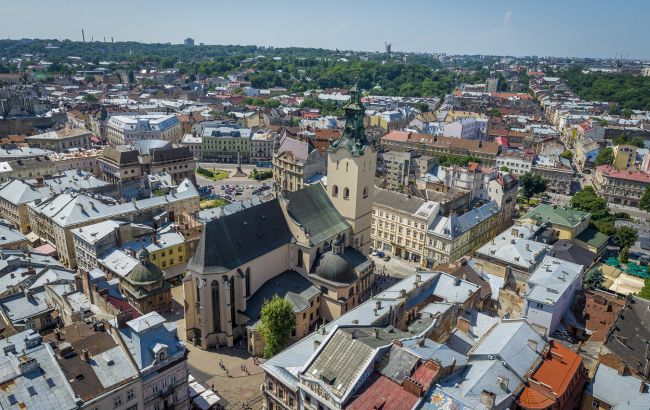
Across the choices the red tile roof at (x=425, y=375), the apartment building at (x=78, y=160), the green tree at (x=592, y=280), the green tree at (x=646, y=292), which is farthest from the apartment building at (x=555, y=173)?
the apartment building at (x=78, y=160)

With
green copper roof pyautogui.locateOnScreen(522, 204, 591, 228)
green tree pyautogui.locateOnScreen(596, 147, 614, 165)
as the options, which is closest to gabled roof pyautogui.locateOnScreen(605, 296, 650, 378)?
green copper roof pyautogui.locateOnScreen(522, 204, 591, 228)

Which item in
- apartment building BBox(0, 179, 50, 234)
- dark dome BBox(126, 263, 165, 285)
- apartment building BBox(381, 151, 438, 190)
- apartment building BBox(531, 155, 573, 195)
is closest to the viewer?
dark dome BBox(126, 263, 165, 285)

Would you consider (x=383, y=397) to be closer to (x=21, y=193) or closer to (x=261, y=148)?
(x=21, y=193)

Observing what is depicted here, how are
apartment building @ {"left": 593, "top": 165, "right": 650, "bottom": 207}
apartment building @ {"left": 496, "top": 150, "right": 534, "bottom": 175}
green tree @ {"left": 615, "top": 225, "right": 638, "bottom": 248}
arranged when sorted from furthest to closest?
1. apartment building @ {"left": 496, "top": 150, "right": 534, "bottom": 175}
2. apartment building @ {"left": 593, "top": 165, "right": 650, "bottom": 207}
3. green tree @ {"left": 615, "top": 225, "right": 638, "bottom": 248}

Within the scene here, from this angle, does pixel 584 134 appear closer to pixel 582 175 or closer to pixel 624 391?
pixel 582 175

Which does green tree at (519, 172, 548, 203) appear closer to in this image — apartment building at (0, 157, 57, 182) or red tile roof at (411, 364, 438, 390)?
red tile roof at (411, 364, 438, 390)

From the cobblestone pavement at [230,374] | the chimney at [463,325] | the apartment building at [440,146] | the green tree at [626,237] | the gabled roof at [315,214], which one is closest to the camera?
the cobblestone pavement at [230,374]

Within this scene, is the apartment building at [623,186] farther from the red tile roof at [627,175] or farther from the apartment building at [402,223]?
the apartment building at [402,223]

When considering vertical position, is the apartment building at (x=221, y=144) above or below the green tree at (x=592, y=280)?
above

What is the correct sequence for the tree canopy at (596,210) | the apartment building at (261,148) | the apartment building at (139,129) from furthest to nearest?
the apartment building at (139,129) < the apartment building at (261,148) < the tree canopy at (596,210)
